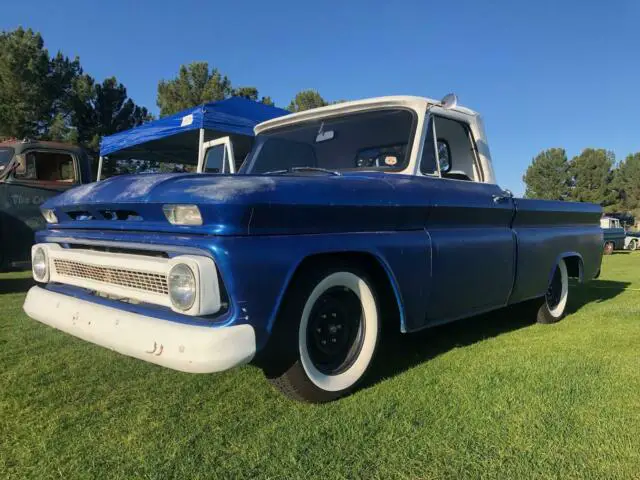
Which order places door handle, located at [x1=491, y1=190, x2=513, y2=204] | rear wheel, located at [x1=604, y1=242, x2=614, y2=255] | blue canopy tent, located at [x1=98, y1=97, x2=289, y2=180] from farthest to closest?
rear wheel, located at [x1=604, y1=242, x2=614, y2=255] → blue canopy tent, located at [x1=98, y1=97, x2=289, y2=180] → door handle, located at [x1=491, y1=190, x2=513, y2=204]

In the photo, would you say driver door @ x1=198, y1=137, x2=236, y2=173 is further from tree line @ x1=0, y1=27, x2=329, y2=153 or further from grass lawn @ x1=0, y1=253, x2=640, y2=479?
tree line @ x1=0, y1=27, x2=329, y2=153

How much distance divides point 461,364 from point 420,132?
5.24 ft

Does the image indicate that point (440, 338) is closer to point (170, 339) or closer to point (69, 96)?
point (170, 339)

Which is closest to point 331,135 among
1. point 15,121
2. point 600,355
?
point 600,355

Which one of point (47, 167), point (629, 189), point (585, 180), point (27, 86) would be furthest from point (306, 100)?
point (629, 189)

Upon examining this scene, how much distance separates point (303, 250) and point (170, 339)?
72cm

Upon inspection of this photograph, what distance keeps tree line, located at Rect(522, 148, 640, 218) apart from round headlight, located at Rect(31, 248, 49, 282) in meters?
49.9

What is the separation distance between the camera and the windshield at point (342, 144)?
3520 millimetres

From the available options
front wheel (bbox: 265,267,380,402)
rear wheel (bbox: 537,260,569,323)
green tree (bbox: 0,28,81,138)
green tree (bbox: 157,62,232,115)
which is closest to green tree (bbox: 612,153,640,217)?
green tree (bbox: 157,62,232,115)

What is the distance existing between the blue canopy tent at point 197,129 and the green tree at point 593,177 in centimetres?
4843

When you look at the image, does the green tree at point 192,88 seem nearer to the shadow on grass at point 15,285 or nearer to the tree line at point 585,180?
the shadow on grass at point 15,285

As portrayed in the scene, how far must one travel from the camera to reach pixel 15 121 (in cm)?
2223

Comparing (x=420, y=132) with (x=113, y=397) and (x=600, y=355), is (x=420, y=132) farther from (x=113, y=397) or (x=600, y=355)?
(x=113, y=397)

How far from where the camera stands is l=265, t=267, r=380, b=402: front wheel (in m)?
2.41
